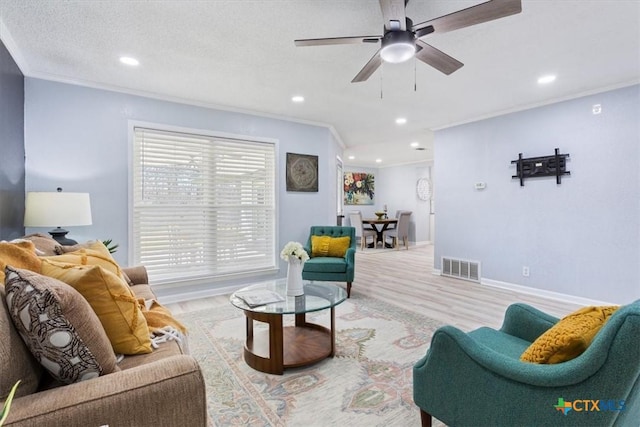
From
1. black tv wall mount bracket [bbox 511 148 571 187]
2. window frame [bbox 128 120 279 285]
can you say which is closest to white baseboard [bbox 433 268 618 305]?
black tv wall mount bracket [bbox 511 148 571 187]

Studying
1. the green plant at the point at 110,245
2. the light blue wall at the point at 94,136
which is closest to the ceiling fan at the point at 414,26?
the light blue wall at the point at 94,136

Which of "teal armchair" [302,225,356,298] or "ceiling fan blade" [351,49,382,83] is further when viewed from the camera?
"teal armchair" [302,225,356,298]

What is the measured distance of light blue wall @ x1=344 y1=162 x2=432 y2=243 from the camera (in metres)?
9.19

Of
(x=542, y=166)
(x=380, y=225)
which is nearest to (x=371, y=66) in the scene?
(x=542, y=166)

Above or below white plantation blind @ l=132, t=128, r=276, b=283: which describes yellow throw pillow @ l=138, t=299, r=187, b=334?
below

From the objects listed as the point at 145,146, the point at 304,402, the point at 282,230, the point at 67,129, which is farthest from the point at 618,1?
the point at 67,129

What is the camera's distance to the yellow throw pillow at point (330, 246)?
414 centimetres

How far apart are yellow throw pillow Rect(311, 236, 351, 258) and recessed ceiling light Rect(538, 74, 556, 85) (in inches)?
111

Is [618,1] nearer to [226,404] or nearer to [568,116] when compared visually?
[568,116]

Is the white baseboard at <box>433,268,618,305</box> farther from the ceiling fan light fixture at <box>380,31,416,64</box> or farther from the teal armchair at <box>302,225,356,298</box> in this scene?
the ceiling fan light fixture at <box>380,31,416,64</box>

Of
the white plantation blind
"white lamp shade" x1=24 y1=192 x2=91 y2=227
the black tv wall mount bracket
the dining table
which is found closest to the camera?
"white lamp shade" x1=24 y1=192 x2=91 y2=227

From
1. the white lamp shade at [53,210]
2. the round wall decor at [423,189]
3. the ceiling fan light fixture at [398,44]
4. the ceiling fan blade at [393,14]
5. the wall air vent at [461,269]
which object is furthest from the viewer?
the round wall decor at [423,189]

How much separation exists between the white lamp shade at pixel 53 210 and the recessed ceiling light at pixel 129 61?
128cm

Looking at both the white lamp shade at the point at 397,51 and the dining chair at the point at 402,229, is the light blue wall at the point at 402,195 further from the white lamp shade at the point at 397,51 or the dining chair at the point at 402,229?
the white lamp shade at the point at 397,51
